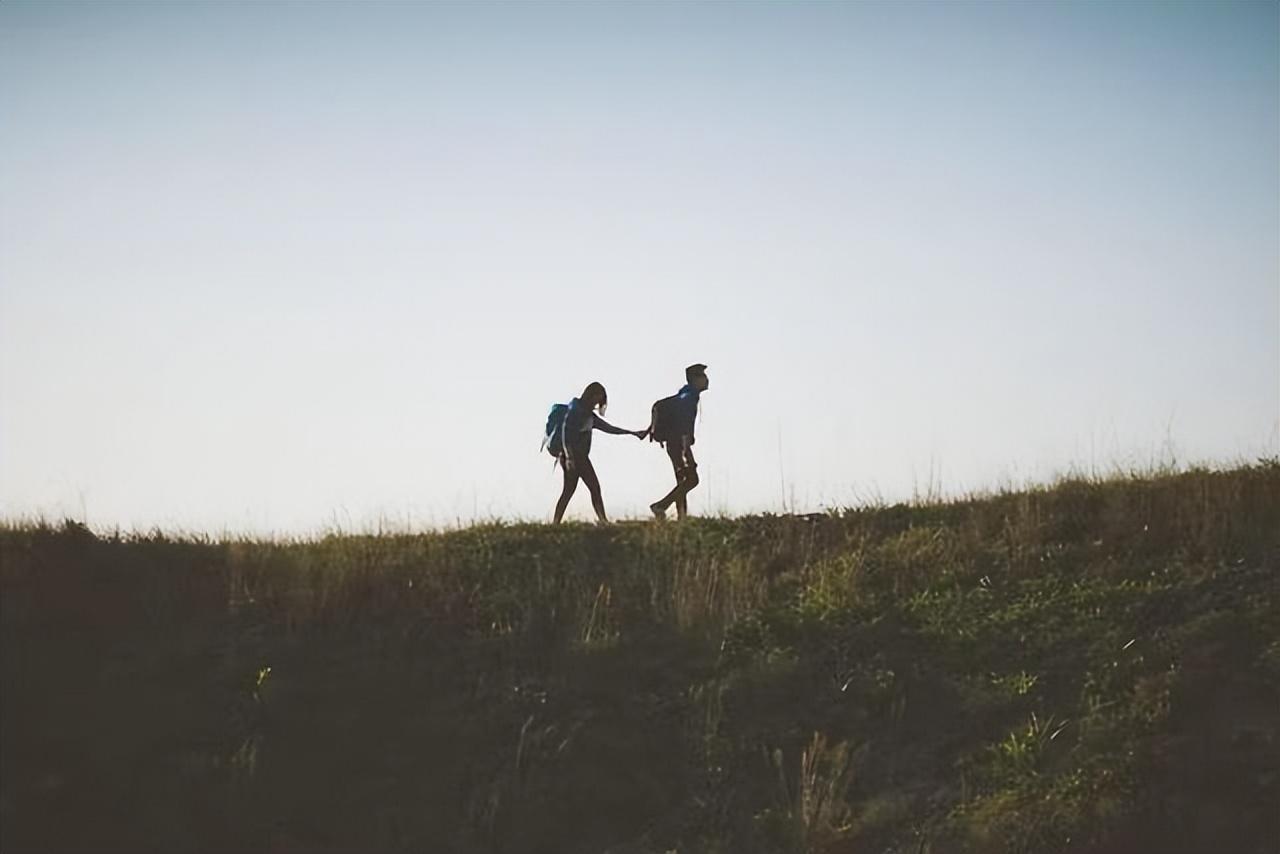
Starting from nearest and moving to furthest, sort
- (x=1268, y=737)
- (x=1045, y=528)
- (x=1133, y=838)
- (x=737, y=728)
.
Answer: (x=1133, y=838) < (x=1268, y=737) < (x=737, y=728) < (x=1045, y=528)

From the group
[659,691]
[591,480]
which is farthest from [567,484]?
[659,691]

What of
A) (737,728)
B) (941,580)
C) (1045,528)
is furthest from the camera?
(1045,528)

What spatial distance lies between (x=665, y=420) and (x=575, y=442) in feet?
3.81

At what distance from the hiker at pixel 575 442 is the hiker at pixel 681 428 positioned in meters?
0.78

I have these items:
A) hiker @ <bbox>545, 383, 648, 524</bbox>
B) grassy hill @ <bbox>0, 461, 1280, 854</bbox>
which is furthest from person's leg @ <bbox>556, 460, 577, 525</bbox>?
grassy hill @ <bbox>0, 461, 1280, 854</bbox>

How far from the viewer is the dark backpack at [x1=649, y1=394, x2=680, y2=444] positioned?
1792 centimetres

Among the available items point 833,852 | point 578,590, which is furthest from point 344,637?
point 833,852

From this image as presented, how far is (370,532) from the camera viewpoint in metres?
15.6

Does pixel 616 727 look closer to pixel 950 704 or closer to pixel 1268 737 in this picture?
pixel 950 704

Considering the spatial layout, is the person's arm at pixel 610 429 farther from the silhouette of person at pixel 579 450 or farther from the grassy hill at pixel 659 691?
the grassy hill at pixel 659 691

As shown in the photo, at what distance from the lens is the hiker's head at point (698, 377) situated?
18172 millimetres

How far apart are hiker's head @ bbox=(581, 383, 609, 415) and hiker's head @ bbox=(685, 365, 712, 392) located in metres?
1.07

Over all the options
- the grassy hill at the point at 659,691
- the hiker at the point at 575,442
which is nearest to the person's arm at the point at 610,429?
the hiker at the point at 575,442

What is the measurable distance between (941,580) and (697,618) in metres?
2.26
